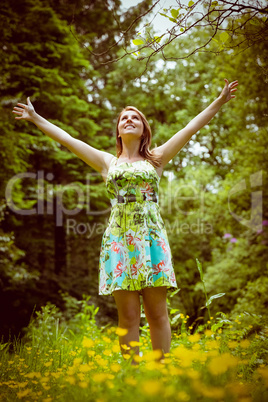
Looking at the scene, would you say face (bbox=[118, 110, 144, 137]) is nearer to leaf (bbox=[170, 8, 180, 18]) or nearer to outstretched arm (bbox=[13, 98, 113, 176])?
outstretched arm (bbox=[13, 98, 113, 176])

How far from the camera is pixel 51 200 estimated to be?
7848 millimetres

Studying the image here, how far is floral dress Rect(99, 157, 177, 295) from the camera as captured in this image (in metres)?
2.14

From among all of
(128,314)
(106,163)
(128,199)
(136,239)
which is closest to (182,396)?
(128,314)

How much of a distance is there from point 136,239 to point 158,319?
0.49 metres

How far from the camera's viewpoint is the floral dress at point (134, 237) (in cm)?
214

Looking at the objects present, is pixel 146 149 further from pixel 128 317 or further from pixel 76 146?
pixel 128 317

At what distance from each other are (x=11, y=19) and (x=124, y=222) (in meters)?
4.75

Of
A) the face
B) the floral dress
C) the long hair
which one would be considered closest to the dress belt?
the floral dress

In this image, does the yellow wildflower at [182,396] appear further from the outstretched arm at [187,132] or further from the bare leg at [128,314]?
the outstretched arm at [187,132]

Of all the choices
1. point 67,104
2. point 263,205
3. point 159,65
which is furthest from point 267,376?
point 159,65

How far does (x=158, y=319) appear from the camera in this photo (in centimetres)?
218

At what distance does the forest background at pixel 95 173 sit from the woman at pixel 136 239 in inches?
84.6

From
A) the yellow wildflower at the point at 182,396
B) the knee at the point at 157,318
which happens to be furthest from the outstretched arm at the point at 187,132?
the yellow wildflower at the point at 182,396

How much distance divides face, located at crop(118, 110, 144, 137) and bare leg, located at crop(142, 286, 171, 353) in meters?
1.04
